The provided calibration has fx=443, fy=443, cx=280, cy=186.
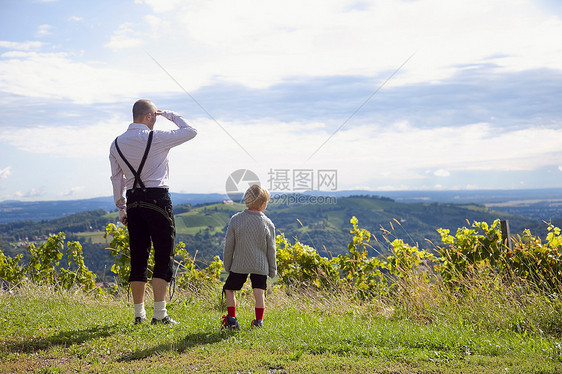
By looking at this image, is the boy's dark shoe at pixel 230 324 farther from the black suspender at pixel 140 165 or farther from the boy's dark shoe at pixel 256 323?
the black suspender at pixel 140 165

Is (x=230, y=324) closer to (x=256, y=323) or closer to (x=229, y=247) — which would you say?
(x=256, y=323)

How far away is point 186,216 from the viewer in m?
56.0

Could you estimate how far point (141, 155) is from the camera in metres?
5.14

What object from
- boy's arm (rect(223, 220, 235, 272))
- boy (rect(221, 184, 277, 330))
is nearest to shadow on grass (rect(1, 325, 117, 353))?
boy (rect(221, 184, 277, 330))

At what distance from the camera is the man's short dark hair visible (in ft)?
17.4

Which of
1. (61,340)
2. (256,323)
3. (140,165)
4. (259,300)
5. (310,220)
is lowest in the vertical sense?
(310,220)

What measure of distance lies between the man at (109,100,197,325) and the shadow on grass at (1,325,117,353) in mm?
436

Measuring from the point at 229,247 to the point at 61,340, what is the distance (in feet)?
6.87

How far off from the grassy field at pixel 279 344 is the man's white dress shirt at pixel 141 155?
160 cm

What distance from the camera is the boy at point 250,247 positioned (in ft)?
16.6

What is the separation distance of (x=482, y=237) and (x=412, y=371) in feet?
13.2

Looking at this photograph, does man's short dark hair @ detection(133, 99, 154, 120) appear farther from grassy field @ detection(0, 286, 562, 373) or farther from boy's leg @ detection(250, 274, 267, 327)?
grassy field @ detection(0, 286, 562, 373)

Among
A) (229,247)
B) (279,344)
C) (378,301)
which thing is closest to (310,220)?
(378,301)

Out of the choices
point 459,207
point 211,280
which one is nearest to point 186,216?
point 211,280
